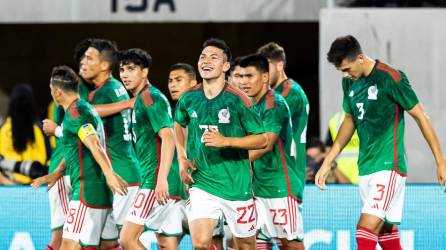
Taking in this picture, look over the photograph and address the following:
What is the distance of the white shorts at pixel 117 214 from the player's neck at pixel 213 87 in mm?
1619

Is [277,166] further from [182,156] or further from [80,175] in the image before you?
[80,175]

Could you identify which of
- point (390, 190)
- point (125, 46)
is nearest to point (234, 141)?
point (390, 190)

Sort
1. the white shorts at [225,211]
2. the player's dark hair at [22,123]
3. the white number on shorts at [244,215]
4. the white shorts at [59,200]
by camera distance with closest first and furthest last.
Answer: the white shorts at [225,211] → the white number on shorts at [244,215] → the white shorts at [59,200] → the player's dark hair at [22,123]

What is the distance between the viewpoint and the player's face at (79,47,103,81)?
1154 cm

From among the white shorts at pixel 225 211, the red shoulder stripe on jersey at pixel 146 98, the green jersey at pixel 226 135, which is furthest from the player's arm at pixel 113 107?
the white shorts at pixel 225 211

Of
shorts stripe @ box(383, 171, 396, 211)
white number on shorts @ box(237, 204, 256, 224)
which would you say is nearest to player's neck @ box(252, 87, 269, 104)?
white number on shorts @ box(237, 204, 256, 224)

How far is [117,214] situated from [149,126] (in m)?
0.88

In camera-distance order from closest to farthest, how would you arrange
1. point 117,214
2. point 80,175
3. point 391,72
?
point 391,72, point 80,175, point 117,214

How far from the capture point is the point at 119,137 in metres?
11.4

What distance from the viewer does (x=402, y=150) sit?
10.4 metres

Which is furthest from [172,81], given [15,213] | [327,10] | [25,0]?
[25,0]

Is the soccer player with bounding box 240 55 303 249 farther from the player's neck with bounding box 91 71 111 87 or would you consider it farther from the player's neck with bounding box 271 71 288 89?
the player's neck with bounding box 91 71 111 87

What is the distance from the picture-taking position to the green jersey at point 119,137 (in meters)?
11.3

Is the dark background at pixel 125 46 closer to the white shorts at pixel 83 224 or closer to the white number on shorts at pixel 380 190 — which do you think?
the white shorts at pixel 83 224
